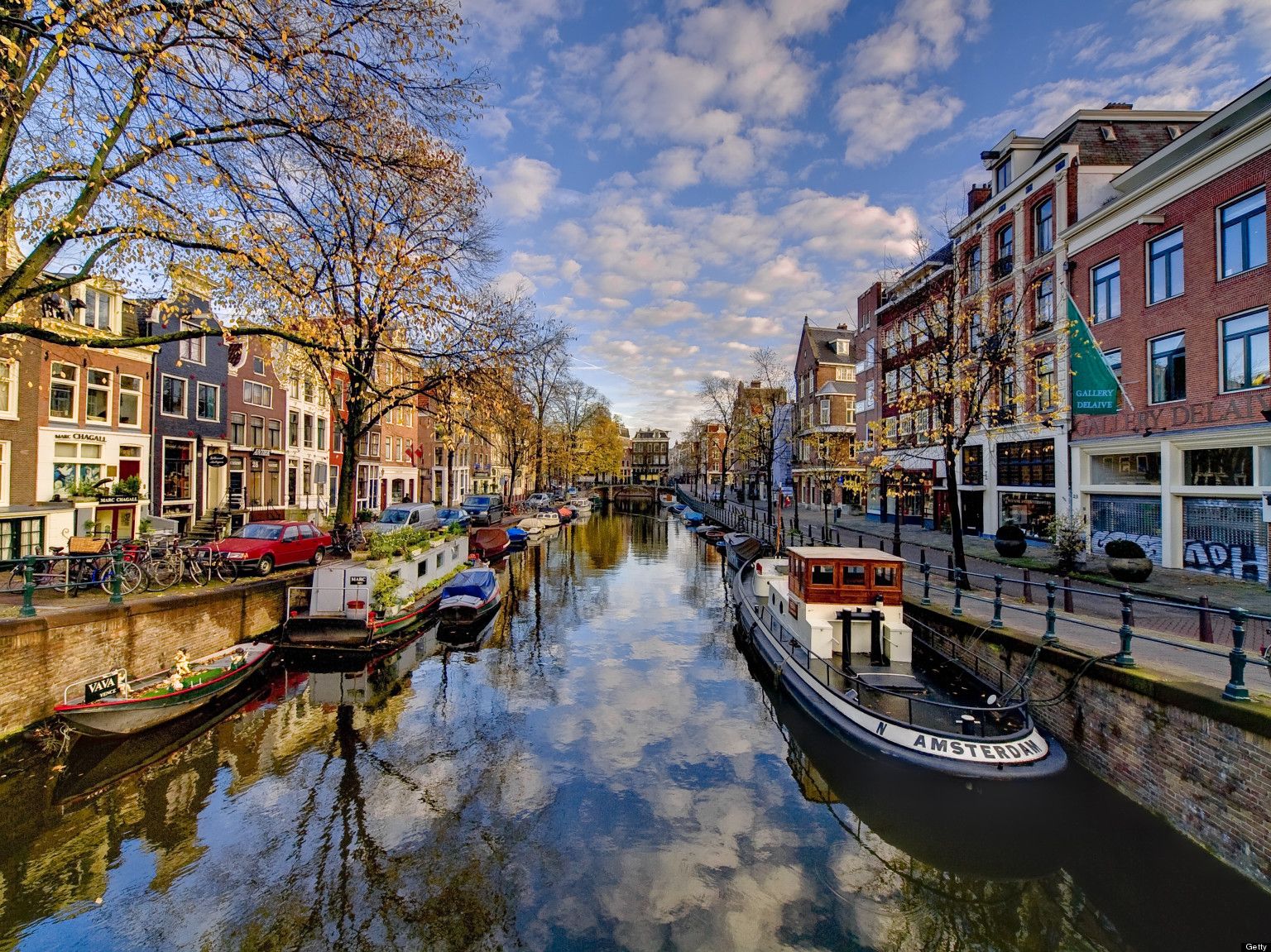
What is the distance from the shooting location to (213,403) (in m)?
28.4

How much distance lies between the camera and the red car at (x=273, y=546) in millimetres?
17438

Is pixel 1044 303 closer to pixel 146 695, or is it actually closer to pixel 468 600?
pixel 468 600

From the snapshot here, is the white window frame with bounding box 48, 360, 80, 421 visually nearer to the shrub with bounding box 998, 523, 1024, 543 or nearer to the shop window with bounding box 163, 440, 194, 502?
the shop window with bounding box 163, 440, 194, 502

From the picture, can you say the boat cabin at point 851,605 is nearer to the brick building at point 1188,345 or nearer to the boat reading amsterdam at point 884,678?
the boat reading amsterdam at point 884,678

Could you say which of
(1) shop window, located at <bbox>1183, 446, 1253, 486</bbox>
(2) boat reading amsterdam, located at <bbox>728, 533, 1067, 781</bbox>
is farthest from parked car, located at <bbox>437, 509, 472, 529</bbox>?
(1) shop window, located at <bbox>1183, 446, 1253, 486</bbox>

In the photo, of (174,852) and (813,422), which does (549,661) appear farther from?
(813,422)

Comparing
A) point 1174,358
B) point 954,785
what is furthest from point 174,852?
point 1174,358

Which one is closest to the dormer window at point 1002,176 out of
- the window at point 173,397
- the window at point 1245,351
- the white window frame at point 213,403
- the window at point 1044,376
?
the window at point 1044,376

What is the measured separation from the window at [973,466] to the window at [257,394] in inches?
1494

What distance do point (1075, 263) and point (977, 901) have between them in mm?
25839

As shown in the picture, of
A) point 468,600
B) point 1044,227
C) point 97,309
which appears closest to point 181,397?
point 97,309

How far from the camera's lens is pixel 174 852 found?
7.79 metres

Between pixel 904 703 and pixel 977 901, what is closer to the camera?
pixel 977 901

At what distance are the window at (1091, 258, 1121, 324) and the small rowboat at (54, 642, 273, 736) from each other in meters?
30.1
